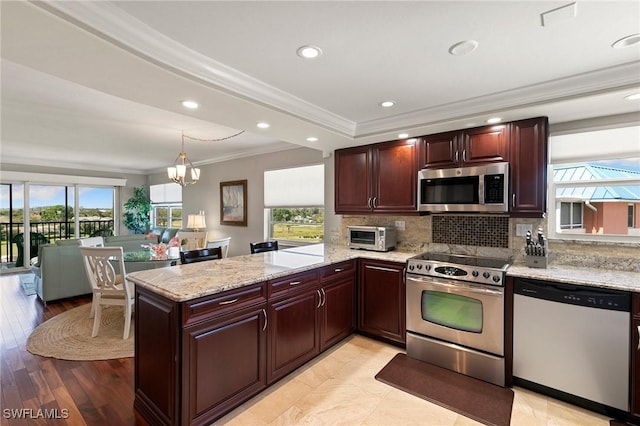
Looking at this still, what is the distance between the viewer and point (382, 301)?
10.4ft

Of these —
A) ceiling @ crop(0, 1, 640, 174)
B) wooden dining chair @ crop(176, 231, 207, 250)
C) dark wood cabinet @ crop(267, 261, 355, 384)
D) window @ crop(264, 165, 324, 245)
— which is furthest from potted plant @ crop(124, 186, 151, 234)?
dark wood cabinet @ crop(267, 261, 355, 384)

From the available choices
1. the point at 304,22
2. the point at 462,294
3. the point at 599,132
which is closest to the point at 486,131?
the point at 599,132

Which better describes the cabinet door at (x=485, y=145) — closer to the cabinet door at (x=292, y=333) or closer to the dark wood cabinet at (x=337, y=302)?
the dark wood cabinet at (x=337, y=302)

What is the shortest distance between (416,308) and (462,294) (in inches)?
18.3

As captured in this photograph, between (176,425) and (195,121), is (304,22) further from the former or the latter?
(195,121)

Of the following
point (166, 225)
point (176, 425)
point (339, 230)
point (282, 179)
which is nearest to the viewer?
point (176, 425)

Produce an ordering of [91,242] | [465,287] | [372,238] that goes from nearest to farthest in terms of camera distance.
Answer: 1. [465,287]
2. [372,238]
3. [91,242]

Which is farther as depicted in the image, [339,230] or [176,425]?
[339,230]

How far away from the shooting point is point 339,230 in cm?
427

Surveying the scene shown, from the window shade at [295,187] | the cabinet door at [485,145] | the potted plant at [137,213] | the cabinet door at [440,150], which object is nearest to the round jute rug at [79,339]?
the window shade at [295,187]

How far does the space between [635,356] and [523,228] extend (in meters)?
1.27

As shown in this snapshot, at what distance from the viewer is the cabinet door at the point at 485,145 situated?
9.07 feet

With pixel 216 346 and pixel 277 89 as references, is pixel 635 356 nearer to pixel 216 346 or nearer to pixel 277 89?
pixel 216 346

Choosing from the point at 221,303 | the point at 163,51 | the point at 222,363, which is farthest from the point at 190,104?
the point at 222,363
